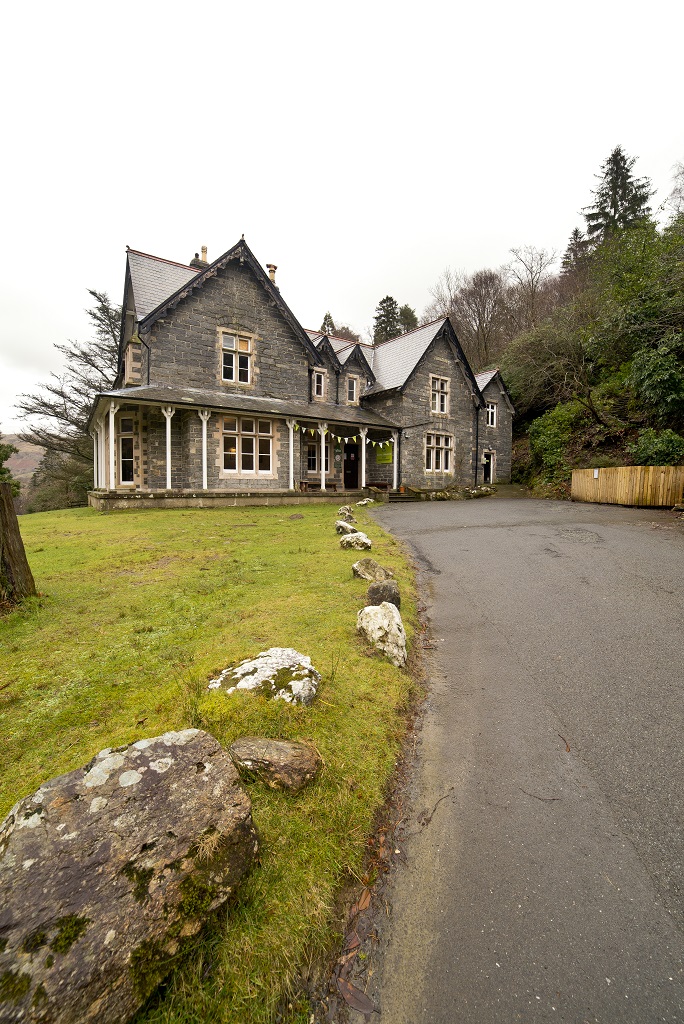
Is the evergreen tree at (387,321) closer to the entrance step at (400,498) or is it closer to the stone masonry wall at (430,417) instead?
the stone masonry wall at (430,417)

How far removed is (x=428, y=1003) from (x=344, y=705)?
180cm

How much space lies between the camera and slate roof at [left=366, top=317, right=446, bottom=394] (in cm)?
2742

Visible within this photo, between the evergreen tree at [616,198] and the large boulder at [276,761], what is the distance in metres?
49.9

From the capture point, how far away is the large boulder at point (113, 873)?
56.1 inches

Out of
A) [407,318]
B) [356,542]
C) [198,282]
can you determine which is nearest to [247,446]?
[198,282]

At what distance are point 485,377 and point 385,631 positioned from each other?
108ft

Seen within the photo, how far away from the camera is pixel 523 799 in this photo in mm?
2875

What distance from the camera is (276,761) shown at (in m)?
2.64

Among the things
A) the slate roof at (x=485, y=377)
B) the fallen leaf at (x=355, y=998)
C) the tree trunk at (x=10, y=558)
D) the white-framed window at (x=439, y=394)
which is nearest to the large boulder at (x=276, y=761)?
the fallen leaf at (x=355, y=998)

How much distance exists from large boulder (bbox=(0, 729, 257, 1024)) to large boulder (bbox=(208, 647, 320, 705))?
1.11m

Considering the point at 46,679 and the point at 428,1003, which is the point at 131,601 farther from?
the point at 428,1003

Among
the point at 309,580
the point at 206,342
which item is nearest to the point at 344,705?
the point at 309,580

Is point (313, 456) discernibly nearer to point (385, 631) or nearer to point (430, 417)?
point (430, 417)

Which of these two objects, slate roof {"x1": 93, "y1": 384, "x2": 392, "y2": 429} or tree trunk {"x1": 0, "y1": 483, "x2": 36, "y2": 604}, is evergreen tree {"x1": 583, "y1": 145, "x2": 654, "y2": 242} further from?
tree trunk {"x1": 0, "y1": 483, "x2": 36, "y2": 604}
